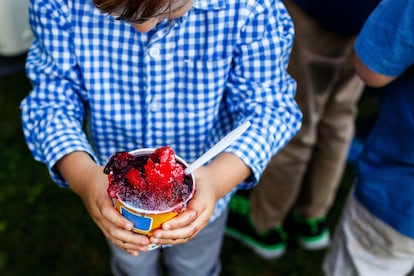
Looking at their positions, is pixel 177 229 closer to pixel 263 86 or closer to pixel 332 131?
pixel 263 86

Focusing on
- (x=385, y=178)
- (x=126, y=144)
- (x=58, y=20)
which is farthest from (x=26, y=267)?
(x=385, y=178)

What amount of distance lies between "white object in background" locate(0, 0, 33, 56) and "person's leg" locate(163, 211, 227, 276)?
1.49 meters

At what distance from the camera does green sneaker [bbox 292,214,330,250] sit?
78.7 inches

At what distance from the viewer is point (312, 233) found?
1.99 meters

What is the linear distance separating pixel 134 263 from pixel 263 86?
63cm

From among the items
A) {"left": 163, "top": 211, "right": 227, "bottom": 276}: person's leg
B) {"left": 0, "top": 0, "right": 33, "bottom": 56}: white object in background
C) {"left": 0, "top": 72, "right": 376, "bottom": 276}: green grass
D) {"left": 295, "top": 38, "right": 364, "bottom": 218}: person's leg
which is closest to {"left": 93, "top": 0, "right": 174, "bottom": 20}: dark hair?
→ {"left": 163, "top": 211, "right": 227, "bottom": 276}: person's leg

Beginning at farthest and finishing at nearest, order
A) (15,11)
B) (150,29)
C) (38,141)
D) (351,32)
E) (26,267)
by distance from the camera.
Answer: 1. (15,11)
2. (26,267)
3. (351,32)
4. (38,141)
5. (150,29)

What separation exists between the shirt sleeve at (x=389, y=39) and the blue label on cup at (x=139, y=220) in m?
0.59

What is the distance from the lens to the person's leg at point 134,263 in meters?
1.41

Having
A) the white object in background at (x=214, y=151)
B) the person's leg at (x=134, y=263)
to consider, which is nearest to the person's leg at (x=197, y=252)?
the person's leg at (x=134, y=263)

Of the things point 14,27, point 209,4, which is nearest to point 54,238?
point 14,27

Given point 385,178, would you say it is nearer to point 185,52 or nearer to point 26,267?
point 185,52

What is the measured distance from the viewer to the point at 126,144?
122 cm

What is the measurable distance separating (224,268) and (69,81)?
1064 mm
